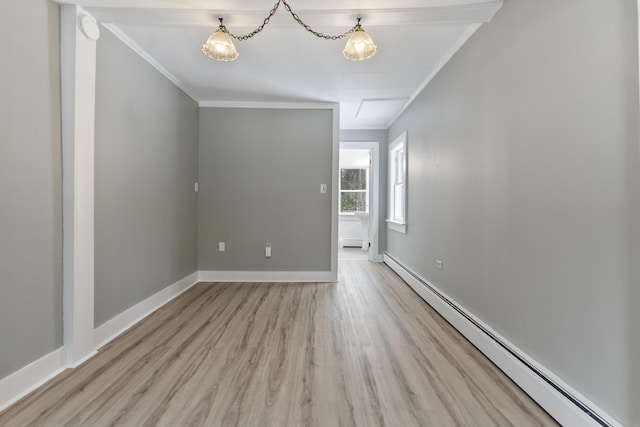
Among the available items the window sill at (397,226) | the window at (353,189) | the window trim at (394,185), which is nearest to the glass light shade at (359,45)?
the window trim at (394,185)

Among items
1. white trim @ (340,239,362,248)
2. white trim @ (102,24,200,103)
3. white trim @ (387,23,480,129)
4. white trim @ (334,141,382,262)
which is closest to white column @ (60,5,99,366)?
white trim @ (102,24,200,103)

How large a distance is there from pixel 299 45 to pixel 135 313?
8.27ft

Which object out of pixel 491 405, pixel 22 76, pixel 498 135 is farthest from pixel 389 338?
pixel 22 76

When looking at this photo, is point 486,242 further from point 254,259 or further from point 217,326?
point 254,259

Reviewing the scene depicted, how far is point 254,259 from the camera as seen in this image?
384cm

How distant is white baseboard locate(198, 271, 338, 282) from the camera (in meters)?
3.81

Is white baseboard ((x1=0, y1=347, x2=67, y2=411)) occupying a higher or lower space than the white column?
lower

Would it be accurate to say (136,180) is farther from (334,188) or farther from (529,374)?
(529,374)

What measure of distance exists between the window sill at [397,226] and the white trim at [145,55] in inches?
120

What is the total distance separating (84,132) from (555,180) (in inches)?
102

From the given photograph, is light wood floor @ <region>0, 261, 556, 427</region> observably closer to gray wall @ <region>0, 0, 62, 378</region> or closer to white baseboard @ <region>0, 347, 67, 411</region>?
white baseboard @ <region>0, 347, 67, 411</region>

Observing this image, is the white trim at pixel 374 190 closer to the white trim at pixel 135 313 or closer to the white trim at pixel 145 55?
the white trim at pixel 145 55

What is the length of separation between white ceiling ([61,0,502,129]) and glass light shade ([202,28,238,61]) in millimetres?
120

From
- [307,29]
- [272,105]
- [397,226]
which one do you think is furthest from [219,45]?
[397,226]
